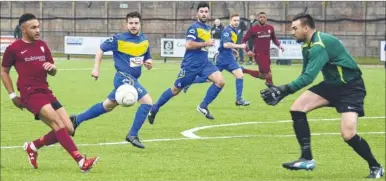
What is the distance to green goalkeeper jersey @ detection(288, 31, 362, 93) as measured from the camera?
12.0 metres

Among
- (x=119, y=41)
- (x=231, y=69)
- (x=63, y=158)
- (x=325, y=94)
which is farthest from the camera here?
(x=231, y=69)

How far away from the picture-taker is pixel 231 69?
2427 cm

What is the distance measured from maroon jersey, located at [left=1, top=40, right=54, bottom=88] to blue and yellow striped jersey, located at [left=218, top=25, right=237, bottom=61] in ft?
36.0

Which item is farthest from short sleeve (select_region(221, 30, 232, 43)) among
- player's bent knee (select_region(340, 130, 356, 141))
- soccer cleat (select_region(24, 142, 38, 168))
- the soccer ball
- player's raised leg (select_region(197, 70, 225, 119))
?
player's bent knee (select_region(340, 130, 356, 141))

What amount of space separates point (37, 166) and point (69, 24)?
1919 inches

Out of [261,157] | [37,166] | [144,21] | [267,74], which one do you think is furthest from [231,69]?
[144,21]

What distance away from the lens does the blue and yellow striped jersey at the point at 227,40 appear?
23.9 metres

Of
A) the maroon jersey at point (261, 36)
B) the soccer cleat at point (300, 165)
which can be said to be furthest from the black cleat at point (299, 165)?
the maroon jersey at point (261, 36)

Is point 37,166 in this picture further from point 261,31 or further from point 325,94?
point 261,31

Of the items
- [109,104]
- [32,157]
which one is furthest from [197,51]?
[32,157]

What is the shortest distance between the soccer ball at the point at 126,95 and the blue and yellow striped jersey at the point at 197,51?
4.33m

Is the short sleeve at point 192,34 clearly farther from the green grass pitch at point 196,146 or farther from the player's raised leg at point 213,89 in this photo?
the green grass pitch at point 196,146

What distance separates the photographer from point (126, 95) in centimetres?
1574

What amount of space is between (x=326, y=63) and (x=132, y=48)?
481 cm
